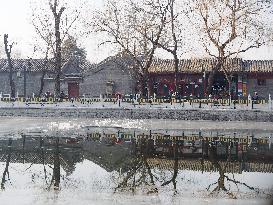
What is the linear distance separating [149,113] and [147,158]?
43.3 feet

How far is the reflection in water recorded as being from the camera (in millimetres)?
12030

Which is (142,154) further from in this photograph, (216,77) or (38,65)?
(38,65)

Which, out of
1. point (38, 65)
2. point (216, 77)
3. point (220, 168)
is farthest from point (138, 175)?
point (38, 65)

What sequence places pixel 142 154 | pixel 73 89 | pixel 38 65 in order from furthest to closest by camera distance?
pixel 38 65 < pixel 73 89 < pixel 142 154

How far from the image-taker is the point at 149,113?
28.8 m

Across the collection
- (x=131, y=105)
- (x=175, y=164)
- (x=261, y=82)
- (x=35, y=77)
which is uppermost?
(x=35, y=77)

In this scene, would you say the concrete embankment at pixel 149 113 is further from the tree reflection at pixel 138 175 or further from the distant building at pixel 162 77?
the tree reflection at pixel 138 175

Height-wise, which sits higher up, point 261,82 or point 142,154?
point 261,82

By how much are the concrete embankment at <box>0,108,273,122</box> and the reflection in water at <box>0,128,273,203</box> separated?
19.2 ft

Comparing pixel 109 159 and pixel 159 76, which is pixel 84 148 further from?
pixel 159 76

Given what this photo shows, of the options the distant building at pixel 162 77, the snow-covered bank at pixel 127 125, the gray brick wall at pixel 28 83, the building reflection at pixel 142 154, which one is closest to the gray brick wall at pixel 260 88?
the distant building at pixel 162 77

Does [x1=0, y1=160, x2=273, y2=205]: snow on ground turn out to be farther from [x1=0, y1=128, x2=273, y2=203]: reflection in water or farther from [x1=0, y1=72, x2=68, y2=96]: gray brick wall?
[x1=0, y1=72, x2=68, y2=96]: gray brick wall

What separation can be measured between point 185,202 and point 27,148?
9.33 meters

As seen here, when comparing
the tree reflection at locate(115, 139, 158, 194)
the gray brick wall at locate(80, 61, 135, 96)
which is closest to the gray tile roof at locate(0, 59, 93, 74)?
the gray brick wall at locate(80, 61, 135, 96)
